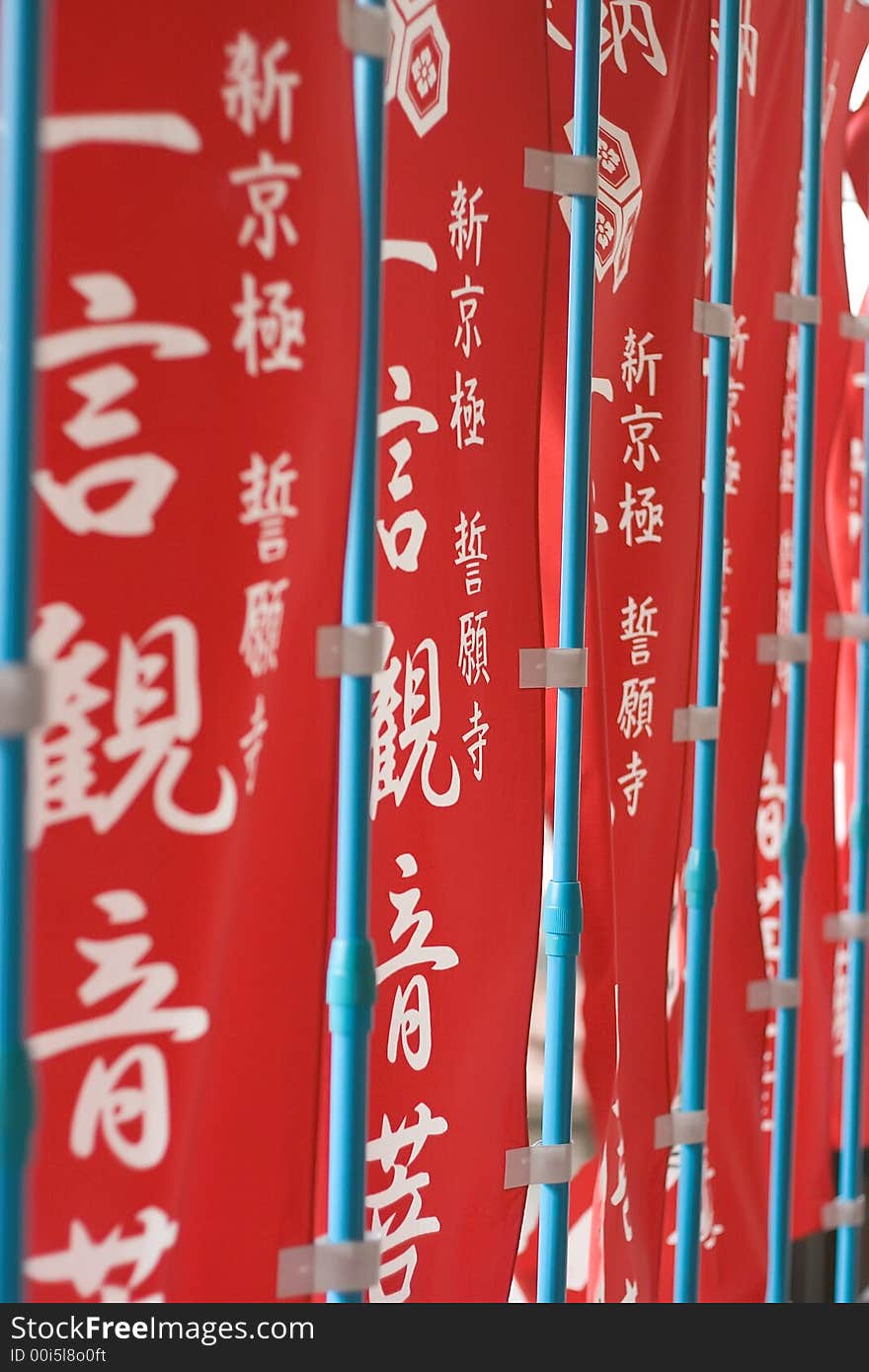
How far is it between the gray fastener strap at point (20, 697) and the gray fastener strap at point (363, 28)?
71cm

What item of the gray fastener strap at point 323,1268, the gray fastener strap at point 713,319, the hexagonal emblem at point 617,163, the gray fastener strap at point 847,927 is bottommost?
the gray fastener strap at point 323,1268

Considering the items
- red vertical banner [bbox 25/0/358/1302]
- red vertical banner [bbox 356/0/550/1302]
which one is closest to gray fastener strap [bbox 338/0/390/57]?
red vertical banner [bbox 25/0/358/1302]

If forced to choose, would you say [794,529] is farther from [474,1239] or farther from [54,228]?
[54,228]

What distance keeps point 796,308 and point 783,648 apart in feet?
1.78

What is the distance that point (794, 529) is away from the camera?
247 centimetres

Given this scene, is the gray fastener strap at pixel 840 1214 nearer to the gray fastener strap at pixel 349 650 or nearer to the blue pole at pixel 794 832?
the blue pole at pixel 794 832

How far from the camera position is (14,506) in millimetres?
1209

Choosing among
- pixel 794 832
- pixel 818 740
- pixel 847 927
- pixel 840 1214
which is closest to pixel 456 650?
pixel 794 832

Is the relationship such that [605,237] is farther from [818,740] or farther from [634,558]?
[818,740]

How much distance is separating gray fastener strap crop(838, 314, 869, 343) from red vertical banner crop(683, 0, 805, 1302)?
269 mm

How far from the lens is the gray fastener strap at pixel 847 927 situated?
272cm

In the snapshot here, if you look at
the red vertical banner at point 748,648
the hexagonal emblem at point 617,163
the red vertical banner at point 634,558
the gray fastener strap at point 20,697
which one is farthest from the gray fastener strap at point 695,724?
the gray fastener strap at point 20,697
